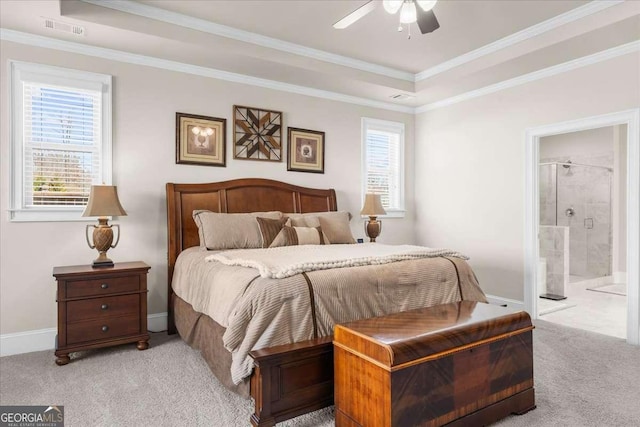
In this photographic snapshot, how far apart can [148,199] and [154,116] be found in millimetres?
809

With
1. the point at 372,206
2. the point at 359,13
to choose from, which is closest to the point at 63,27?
the point at 359,13

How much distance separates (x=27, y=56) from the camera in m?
3.26

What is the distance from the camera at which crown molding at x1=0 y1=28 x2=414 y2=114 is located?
10.7 feet

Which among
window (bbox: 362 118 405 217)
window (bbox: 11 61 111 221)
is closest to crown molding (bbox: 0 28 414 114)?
window (bbox: 11 61 111 221)

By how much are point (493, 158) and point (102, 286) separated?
13.8 feet

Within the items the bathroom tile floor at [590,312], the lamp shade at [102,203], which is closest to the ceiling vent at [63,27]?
the lamp shade at [102,203]

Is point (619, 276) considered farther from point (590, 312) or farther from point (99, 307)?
point (99, 307)

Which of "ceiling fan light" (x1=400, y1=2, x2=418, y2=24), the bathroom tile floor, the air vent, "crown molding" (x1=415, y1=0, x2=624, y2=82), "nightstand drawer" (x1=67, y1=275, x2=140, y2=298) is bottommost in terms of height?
the bathroom tile floor

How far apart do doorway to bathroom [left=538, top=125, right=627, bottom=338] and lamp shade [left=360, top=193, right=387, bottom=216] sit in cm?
235

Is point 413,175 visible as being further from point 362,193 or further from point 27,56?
point 27,56

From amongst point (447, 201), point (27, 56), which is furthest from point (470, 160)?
point (27, 56)

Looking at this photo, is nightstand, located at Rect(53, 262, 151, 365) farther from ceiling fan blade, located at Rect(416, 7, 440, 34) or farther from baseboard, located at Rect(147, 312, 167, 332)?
ceiling fan blade, located at Rect(416, 7, 440, 34)

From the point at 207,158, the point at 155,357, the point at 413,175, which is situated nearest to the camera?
the point at 155,357

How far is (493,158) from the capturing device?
4582 mm
